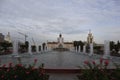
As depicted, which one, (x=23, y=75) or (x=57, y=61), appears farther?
(x=57, y=61)

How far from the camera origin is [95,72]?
14.9 feet

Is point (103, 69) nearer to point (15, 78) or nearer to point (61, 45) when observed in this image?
point (15, 78)

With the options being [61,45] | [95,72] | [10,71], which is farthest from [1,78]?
[61,45]

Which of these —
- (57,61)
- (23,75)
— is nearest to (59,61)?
(57,61)

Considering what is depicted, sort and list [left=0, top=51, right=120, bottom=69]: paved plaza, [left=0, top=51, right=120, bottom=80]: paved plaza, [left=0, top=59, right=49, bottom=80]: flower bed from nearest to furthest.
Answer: [left=0, top=59, right=49, bottom=80]: flower bed, [left=0, top=51, right=120, bottom=80]: paved plaza, [left=0, top=51, right=120, bottom=69]: paved plaza

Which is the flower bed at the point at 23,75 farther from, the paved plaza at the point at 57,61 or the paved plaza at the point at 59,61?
the paved plaza at the point at 57,61

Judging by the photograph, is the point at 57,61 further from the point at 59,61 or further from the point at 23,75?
the point at 23,75

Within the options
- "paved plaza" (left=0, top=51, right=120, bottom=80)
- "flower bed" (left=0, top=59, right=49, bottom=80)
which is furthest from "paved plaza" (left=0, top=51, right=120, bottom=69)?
"flower bed" (left=0, top=59, right=49, bottom=80)

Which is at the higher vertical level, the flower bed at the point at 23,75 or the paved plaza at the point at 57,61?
the flower bed at the point at 23,75

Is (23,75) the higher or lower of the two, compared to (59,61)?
higher

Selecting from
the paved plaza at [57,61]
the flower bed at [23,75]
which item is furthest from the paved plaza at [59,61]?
the flower bed at [23,75]

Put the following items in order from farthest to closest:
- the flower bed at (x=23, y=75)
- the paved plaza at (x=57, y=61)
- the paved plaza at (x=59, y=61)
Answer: the paved plaza at (x=57, y=61) → the paved plaza at (x=59, y=61) → the flower bed at (x=23, y=75)

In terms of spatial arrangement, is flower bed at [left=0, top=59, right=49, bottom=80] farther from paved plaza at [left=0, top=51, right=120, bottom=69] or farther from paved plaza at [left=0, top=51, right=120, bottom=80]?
paved plaza at [left=0, top=51, right=120, bottom=69]

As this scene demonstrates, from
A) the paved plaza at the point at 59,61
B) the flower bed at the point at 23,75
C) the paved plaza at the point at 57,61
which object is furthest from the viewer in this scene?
the paved plaza at the point at 57,61
